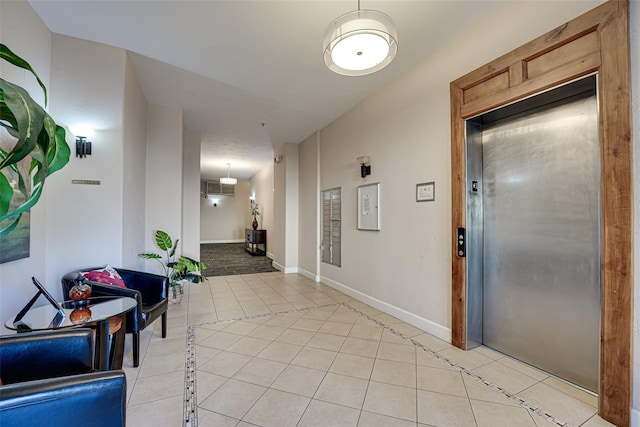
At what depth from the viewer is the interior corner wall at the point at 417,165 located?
98.3 inches

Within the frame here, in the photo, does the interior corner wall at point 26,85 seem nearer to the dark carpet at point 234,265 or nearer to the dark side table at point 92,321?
the dark side table at point 92,321

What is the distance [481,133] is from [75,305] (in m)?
3.82

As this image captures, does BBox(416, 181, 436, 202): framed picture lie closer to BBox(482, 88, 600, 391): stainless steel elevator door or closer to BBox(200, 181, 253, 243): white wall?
BBox(482, 88, 600, 391): stainless steel elevator door

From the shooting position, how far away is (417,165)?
3.34 m

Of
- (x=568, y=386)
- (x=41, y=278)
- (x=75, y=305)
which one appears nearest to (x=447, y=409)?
(x=568, y=386)

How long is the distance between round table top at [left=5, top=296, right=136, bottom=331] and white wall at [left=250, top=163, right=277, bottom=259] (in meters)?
6.44

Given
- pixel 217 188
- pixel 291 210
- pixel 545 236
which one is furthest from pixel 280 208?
pixel 217 188

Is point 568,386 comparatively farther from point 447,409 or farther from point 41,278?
point 41,278

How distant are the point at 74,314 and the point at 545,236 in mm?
3617

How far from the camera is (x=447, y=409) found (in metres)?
1.92

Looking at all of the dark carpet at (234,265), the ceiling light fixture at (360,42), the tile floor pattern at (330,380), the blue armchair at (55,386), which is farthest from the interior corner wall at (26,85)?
the dark carpet at (234,265)

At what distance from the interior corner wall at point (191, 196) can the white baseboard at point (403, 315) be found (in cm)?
304

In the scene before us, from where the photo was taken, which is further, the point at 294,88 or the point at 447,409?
the point at 294,88

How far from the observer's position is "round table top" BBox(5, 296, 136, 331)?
1.78 m
